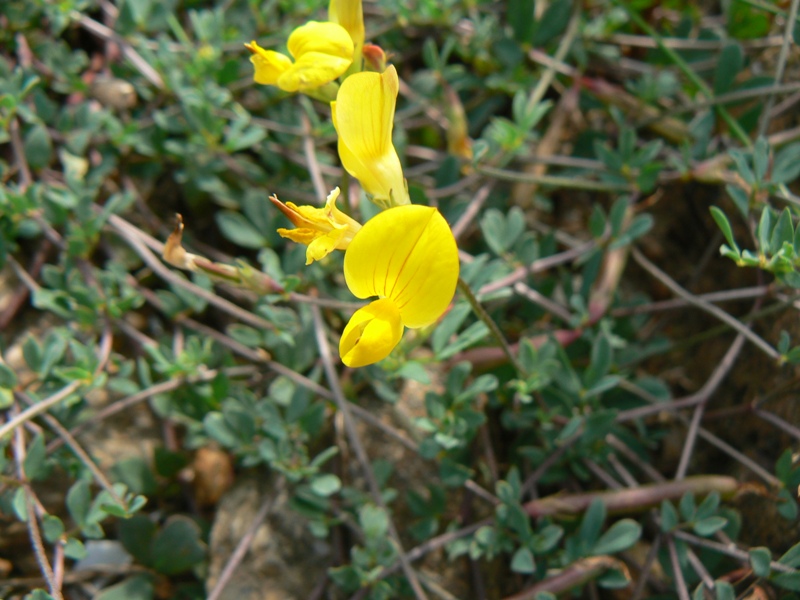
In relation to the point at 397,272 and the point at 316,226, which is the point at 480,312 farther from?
the point at 316,226

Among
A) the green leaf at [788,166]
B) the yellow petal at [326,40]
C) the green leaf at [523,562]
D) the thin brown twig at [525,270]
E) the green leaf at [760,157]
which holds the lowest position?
the green leaf at [523,562]

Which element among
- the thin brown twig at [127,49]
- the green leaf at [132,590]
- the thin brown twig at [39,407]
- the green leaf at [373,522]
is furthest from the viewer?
the thin brown twig at [127,49]

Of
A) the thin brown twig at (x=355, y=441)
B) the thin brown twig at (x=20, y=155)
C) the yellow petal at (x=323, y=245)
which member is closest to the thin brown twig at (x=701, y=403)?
the thin brown twig at (x=355, y=441)

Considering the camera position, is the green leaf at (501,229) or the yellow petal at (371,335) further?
the green leaf at (501,229)

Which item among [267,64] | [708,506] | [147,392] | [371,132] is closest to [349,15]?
[267,64]

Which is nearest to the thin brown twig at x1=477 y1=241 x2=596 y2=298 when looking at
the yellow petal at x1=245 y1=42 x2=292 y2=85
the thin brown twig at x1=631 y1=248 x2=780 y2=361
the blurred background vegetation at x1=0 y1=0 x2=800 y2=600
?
the blurred background vegetation at x1=0 y1=0 x2=800 y2=600

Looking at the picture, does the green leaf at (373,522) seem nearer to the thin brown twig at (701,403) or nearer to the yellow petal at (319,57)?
the thin brown twig at (701,403)
